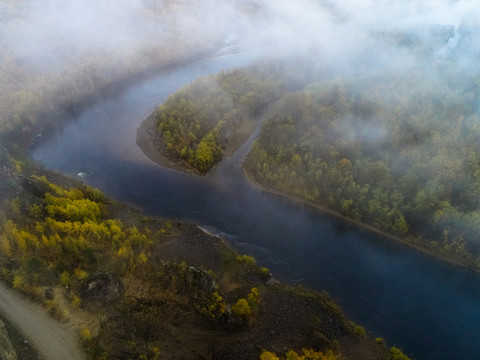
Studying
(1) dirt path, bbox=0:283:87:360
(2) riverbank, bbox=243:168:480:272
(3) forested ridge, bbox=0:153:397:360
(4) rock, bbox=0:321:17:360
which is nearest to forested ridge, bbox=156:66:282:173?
(2) riverbank, bbox=243:168:480:272

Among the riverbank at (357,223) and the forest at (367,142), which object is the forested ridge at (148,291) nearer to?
the riverbank at (357,223)

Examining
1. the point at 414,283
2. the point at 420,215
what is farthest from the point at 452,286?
the point at 420,215

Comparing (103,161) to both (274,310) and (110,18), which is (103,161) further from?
(110,18)

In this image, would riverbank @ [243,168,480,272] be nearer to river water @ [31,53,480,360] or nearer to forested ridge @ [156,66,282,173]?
river water @ [31,53,480,360]

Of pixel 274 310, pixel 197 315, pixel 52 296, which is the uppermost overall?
pixel 52 296

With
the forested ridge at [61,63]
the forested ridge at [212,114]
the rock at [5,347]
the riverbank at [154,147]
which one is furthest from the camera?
the forested ridge at [61,63]

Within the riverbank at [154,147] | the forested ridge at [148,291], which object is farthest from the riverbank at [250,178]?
the forested ridge at [148,291]
